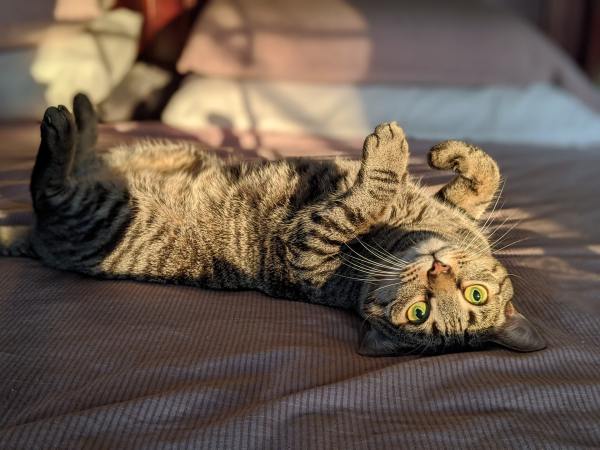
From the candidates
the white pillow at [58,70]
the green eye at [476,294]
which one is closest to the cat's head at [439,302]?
the green eye at [476,294]

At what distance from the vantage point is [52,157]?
1712 mm

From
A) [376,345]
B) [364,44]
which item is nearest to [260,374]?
[376,345]

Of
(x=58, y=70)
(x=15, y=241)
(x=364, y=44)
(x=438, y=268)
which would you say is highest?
(x=364, y=44)

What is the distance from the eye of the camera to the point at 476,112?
2.51 meters

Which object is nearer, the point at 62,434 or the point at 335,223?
the point at 62,434

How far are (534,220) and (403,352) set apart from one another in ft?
2.28

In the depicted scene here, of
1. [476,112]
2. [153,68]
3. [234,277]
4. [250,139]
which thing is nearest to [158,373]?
[234,277]

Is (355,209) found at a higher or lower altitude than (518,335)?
higher

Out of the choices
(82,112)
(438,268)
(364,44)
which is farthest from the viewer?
(364,44)

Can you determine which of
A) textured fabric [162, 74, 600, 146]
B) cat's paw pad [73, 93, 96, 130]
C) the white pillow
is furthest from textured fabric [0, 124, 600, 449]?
the white pillow

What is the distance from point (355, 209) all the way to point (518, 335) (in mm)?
486

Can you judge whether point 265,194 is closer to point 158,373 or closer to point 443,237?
point 443,237

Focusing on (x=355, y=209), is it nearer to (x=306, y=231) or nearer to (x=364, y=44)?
(x=306, y=231)

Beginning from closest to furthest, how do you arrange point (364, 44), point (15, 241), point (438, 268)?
point (438, 268), point (15, 241), point (364, 44)
